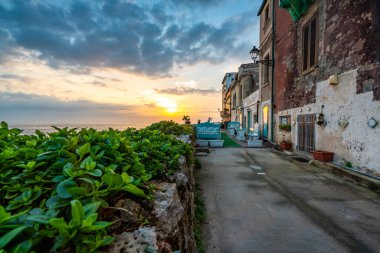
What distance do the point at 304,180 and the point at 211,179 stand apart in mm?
2677

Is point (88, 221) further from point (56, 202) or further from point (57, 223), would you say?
point (56, 202)

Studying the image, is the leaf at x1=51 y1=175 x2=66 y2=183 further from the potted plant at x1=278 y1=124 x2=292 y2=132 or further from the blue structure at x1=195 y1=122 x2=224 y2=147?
the blue structure at x1=195 y1=122 x2=224 y2=147

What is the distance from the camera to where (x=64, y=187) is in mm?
1009

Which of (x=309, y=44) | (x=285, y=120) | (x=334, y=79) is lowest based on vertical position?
(x=285, y=120)

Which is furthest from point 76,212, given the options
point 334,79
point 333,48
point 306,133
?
point 306,133

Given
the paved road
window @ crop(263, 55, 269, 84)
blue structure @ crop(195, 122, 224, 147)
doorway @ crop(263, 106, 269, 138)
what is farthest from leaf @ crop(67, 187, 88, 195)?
window @ crop(263, 55, 269, 84)

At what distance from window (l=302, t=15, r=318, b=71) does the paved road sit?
4.92 meters

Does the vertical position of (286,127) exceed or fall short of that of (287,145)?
it exceeds it

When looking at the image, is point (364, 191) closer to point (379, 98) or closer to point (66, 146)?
point (379, 98)

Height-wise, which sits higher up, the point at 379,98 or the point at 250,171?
the point at 379,98

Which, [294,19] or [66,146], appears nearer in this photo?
[66,146]

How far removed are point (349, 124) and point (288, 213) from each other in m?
4.19

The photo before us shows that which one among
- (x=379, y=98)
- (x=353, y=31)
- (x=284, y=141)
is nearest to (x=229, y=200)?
(x=379, y=98)

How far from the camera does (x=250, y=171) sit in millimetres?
6785
